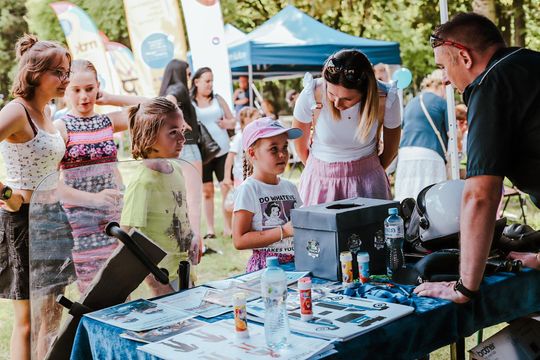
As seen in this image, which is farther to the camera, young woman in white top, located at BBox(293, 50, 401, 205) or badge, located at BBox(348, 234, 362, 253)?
young woman in white top, located at BBox(293, 50, 401, 205)

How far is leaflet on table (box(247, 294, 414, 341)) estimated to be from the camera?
1.70 m

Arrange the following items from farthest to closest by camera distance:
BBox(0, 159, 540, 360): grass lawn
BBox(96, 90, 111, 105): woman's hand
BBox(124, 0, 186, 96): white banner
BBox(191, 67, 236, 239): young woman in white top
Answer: BBox(124, 0, 186, 96): white banner, BBox(191, 67, 236, 239): young woman in white top, BBox(0, 159, 540, 360): grass lawn, BBox(96, 90, 111, 105): woman's hand

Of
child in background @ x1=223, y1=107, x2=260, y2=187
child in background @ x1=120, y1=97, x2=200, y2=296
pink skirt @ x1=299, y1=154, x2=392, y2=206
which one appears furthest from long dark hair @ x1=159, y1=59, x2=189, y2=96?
child in background @ x1=120, y1=97, x2=200, y2=296

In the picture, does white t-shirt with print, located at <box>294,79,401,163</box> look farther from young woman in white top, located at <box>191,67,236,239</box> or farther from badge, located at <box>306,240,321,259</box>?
young woman in white top, located at <box>191,67,236,239</box>

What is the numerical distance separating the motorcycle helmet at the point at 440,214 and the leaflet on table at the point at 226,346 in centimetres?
92

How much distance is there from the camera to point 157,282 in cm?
217

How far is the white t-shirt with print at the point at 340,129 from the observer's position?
3.09 m

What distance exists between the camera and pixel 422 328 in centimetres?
186

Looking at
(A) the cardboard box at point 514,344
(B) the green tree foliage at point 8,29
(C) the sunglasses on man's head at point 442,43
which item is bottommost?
(A) the cardboard box at point 514,344

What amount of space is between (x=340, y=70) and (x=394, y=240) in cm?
99

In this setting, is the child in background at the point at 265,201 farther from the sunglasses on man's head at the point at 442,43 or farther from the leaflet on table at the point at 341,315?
the sunglasses on man's head at the point at 442,43

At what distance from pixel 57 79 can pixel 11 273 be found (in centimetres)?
91

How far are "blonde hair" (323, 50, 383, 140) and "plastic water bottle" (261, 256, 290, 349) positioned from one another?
1.45 metres

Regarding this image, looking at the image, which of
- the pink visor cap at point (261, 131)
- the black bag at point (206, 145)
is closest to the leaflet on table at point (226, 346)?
the pink visor cap at point (261, 131)
